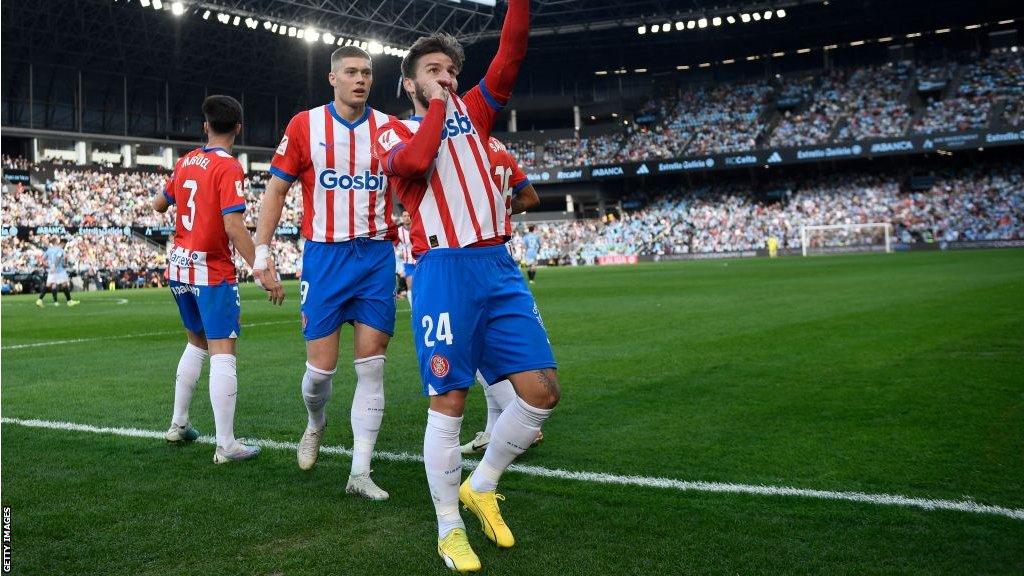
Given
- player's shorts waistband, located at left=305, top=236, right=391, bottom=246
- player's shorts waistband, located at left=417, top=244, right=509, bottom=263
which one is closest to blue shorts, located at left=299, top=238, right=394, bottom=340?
player's shorts waistband, located at left=305, top=236, right=391, bottom=246

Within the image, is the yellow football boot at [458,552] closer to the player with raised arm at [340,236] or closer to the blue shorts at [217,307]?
the player with raised arm at [340,236]

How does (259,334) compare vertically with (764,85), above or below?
below

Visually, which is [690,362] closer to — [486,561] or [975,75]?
[486,561]

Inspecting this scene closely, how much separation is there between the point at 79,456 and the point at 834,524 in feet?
14.5

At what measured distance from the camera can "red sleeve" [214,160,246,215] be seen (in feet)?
17.6

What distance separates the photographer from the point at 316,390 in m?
4.88

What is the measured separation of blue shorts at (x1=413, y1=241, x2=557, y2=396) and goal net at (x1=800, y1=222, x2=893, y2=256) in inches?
1956

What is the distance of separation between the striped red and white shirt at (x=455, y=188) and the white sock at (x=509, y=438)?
771 millimetres

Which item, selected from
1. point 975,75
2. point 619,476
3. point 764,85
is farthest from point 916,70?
point 619,476

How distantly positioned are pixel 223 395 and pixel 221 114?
1.83 metres

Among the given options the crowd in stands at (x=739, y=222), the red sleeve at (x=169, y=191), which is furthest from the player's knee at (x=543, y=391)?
the crowd in stands at (x=739, y=222)

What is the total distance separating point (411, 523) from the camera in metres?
3.94

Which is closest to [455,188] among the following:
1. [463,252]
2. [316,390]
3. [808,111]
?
[463,252]

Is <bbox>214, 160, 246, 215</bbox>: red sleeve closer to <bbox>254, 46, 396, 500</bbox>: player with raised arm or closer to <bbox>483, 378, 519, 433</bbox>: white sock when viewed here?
<bbox>254, 46, 396, 500</bbox>: player with raised arm
